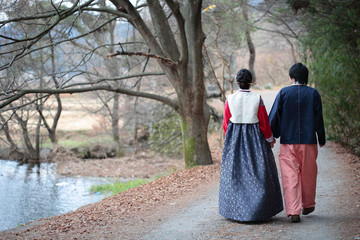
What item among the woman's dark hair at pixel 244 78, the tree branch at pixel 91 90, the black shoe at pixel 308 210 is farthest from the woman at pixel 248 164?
the tree branch at pixel 91 90

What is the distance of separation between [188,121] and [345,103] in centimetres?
414

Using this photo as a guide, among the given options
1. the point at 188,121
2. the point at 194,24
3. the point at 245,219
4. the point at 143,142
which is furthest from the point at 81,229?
the point at 143,142

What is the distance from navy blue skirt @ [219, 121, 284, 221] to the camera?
4902mm

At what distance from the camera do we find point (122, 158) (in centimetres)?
1908

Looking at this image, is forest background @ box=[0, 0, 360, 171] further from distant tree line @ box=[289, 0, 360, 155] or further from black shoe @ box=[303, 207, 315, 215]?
black shoe @ box=[303, 207, 315, 215]

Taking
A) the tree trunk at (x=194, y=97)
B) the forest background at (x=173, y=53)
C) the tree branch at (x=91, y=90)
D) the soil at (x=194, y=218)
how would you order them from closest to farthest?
1. the soil at (x=194, y=218)
2. the tree branch at (x=91, y=90)
3. the forest background at (x=173, y=53)
4. the tree trunk at (x=194, y=97)

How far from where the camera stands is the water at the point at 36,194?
11133 millimetres

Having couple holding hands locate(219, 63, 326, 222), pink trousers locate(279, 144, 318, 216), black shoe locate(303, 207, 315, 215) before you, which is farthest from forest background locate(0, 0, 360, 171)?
black shoe locate(303, 207, 315, 215)

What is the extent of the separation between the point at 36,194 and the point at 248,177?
32.8 feet

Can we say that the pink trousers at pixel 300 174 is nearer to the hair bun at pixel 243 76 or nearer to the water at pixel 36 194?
the hair bun at pixel 243 76

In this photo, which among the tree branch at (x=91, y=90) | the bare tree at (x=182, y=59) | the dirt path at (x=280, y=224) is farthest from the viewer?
the bare tree at (x=182, y=59)

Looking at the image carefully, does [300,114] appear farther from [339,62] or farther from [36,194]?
[36,194]

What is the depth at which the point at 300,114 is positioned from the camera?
16.5 ft

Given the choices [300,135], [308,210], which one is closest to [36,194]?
[308,210]
